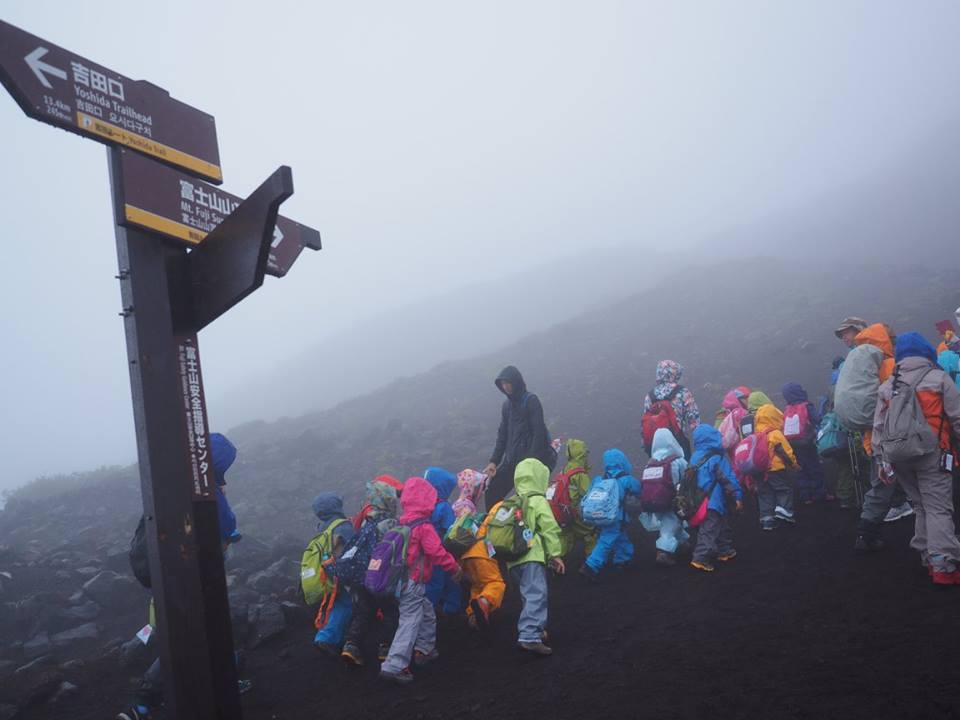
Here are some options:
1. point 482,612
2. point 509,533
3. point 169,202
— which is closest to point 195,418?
point 169,202

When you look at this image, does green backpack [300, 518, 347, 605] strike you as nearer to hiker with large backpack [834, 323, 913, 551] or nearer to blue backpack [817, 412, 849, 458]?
hiker with large backpack [834, 323, 913, 551]

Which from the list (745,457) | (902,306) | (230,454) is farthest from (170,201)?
(902,306)

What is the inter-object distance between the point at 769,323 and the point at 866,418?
24.0 m

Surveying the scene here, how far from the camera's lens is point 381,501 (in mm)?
6250

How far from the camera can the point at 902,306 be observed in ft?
80.5

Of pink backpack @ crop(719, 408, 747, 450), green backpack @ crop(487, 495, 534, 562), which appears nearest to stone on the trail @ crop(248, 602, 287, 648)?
green backpack @ crop(487, 495, 534, 562)

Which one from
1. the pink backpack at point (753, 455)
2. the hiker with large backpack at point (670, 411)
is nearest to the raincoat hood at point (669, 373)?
the hiker with large backpack at point (670, 411)

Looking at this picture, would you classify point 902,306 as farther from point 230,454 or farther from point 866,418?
point 230,454

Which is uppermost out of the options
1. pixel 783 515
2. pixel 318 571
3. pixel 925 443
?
pixel 925 443

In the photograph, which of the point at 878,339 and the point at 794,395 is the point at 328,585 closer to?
the point at 878,339

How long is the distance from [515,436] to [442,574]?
7.60 ft

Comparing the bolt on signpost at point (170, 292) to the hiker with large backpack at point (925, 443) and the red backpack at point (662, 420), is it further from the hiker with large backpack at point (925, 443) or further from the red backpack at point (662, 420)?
the red backpack at point (662, 420)

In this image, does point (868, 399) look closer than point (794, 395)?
Yes

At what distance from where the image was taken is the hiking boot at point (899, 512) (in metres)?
7.10
